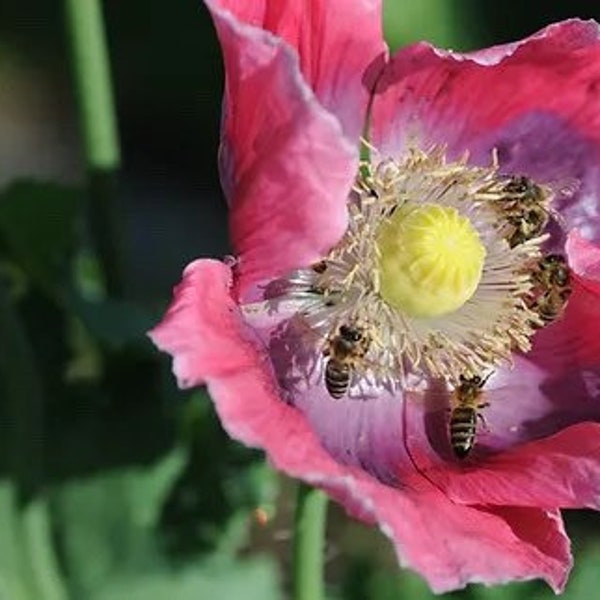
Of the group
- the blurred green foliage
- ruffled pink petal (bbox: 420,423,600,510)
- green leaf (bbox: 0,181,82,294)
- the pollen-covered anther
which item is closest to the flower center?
the pollen-covered anther

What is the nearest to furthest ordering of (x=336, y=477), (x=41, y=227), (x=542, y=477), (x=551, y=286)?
(x=336, y=477)
(x=542, y=477)
(x=551, y=286)
(x=41, y=227)

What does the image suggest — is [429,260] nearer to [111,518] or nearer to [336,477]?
[336,477]

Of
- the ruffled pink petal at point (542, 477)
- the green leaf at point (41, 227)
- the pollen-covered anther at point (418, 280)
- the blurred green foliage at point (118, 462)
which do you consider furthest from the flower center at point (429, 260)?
the green leaf at point (41, 227)

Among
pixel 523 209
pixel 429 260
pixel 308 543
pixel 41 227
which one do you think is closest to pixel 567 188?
pixel 523 209

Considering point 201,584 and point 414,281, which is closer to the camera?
point 414,281

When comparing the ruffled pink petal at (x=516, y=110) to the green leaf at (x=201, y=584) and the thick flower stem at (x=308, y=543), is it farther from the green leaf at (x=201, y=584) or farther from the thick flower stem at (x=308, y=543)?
the green leaf at (x=201, y=584)

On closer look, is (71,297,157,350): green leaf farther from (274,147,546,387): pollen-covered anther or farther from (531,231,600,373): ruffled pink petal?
(531,231,600,373): ruffled pink petal

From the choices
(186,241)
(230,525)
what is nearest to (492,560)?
(230,525)

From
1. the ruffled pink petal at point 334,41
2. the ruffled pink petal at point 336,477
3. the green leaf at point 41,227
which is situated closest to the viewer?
the ruffled pink petal at point 336,477

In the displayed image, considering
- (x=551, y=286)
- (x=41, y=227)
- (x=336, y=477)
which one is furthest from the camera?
(x=41, y=227)
